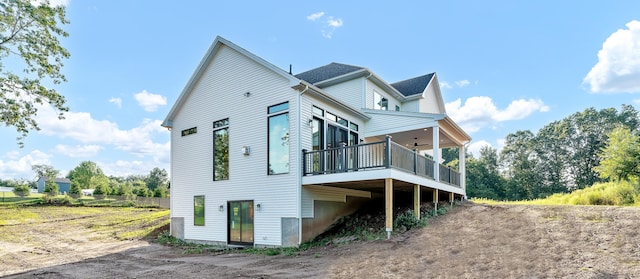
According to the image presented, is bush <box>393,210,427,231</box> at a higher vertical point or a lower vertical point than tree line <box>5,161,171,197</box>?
higher

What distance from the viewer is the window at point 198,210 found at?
13609mm

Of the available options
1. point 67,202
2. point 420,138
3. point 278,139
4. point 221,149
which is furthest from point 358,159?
point 67,202

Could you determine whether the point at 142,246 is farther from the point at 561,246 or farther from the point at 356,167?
the point at 561,246

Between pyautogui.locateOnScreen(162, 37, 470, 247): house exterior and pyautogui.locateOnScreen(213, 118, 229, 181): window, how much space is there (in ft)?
0.12

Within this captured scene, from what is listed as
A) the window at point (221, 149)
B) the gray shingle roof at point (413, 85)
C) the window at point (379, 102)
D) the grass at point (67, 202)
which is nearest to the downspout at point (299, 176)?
the window at point (221, 149)

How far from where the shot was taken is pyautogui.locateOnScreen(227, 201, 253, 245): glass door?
39.1 ft

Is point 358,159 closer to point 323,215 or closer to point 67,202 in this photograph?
point 323,215

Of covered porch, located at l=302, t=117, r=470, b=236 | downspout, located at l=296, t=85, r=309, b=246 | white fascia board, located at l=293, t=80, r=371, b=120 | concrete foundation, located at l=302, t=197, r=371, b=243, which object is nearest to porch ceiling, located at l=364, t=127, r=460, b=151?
covered porch, located at l=302, t=117, r=470, b=236

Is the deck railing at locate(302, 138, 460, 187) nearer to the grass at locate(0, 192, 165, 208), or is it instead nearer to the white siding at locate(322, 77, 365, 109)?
the white siding at locate(322, 77, 365, 109)

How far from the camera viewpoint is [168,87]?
1806cm

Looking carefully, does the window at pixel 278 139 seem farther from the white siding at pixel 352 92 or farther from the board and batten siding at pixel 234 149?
the white siding at pixel 352 92

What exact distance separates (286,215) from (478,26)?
42.8 ft

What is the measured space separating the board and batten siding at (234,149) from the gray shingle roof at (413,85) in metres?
9.64

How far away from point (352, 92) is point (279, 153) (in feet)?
17.9
